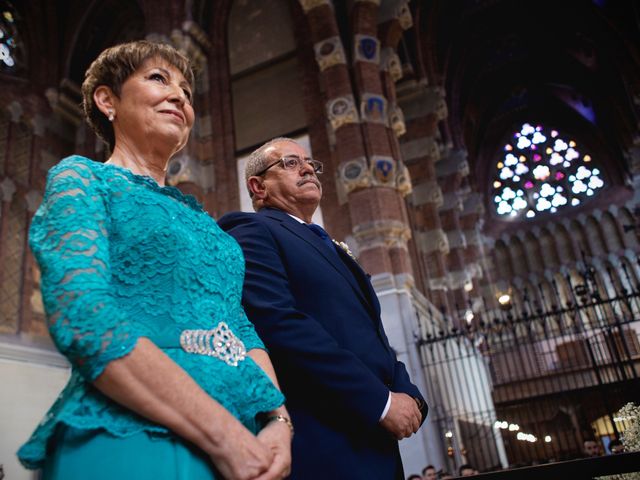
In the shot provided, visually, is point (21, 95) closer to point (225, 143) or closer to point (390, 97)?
point (225, 143)

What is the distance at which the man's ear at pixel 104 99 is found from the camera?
1.57 metres

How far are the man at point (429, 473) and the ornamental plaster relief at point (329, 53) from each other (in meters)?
6.75

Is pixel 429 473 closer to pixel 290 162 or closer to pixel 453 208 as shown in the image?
pixel 290 162

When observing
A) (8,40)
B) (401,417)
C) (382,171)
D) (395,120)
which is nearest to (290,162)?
(401,417)

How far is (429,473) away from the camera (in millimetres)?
7168

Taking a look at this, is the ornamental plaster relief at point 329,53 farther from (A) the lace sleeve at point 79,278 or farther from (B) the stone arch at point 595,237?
(B) the stone arch at point 595,237

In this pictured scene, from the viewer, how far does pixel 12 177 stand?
10688mm

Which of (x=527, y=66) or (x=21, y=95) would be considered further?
(x=527, y=66)

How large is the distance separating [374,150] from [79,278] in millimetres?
8321

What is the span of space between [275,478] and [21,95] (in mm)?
12766

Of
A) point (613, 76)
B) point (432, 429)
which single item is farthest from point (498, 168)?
point (432, 429)

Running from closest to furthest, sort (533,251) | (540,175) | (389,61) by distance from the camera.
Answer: (389,61) → (533,251) → (540,175)

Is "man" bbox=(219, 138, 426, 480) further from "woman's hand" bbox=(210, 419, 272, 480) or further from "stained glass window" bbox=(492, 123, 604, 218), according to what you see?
"stained glass window" bbox=(492, 123, 604, 218)

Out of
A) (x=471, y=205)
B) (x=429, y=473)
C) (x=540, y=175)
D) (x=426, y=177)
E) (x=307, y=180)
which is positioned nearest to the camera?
(x=307, y=180)
